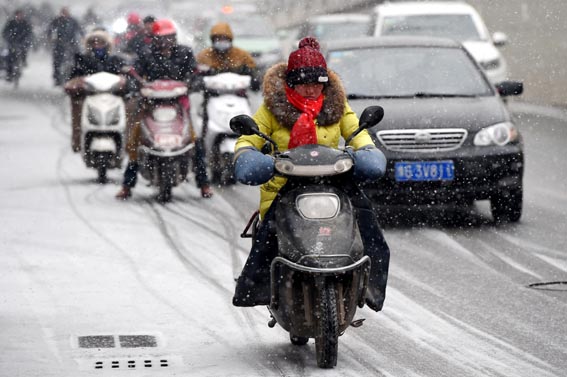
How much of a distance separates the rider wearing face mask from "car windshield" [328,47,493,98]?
2554 mm

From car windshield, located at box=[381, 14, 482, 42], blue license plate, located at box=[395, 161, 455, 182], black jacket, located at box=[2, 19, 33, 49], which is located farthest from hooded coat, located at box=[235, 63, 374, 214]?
black jacket, located at box=[2, 19, 33, 49]

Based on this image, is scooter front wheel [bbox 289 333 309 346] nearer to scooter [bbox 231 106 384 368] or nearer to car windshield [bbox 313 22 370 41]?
scooter [bbox 231 106 384 368]

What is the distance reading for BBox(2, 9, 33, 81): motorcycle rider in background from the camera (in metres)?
41.2

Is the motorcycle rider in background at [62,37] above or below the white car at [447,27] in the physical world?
below

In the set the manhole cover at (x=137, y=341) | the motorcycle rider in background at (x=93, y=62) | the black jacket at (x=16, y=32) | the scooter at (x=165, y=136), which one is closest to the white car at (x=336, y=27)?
the black jacket at (x=16, y=32)

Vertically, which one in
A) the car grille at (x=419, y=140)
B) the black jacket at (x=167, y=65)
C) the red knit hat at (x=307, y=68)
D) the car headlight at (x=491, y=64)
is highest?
the red knit hat at (x=307, y=68)

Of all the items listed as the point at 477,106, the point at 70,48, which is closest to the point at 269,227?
the point at 477,106

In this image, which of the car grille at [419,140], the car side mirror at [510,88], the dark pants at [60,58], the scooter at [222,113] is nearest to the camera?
the car grille at [419,140]

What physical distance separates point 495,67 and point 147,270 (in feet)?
49.4

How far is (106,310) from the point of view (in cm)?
945

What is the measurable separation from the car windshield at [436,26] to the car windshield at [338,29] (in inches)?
305

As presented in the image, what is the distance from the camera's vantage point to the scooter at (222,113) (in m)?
17.3

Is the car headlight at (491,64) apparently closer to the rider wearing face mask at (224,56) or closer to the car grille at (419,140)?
the rider wearing face mask at (224,56)

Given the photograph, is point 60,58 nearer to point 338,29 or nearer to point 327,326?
point 338,29
